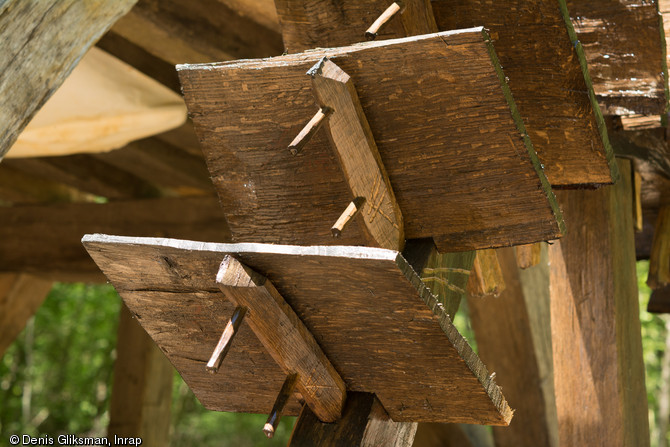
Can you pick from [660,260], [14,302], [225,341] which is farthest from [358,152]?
[14,302]

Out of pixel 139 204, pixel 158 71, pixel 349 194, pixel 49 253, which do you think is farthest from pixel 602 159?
pixel 49 253

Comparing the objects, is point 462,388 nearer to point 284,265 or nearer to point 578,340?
point 284,265

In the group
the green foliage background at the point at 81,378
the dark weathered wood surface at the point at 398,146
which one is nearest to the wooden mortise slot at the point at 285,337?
the dark weathered wood surface at the point at 398,146

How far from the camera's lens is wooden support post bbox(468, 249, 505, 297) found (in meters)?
1.64

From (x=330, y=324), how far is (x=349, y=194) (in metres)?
0.25

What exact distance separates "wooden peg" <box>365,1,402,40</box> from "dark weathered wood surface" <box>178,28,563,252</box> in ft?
0.41

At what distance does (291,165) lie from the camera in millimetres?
1298

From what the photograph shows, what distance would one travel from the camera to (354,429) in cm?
121

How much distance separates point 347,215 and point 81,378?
8888mm

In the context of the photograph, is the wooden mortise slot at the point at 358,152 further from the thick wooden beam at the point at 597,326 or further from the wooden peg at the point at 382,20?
the thick wooden beam at the point at 597,326

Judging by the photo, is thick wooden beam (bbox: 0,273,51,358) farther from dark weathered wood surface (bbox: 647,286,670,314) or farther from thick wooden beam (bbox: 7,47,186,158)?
dark weathered wood surface (bbox: 647,286,670,314)

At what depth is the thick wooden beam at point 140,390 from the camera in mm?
4113

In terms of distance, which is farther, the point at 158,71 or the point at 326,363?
the point at 158,71

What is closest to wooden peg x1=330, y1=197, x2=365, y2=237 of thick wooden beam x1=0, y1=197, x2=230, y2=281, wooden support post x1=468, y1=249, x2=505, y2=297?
wooden support post x1=468, y1=249, x2=505, y2=297
